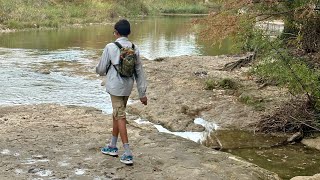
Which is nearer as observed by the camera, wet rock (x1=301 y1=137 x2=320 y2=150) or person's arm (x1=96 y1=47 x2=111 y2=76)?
person's arm (x1=96 y1=47 x2=111 y2=76)

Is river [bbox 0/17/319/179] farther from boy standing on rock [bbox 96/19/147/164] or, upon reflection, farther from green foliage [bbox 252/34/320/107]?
boy standing on rock [bbox 96/19/147/164]

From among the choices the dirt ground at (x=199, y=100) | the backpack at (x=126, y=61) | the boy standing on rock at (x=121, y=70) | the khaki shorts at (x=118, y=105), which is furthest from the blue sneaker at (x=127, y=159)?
the dirt ground at (x=199, y=100)

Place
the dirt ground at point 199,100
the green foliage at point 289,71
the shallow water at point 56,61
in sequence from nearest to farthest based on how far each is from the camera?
the green foliage at point 289,71 → the dirt ground at point 199,100 → the shallow water at point 56,61

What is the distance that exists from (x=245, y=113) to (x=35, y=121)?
422 cm

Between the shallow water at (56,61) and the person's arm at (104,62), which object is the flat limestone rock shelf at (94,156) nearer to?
the person's arm at (104,62)

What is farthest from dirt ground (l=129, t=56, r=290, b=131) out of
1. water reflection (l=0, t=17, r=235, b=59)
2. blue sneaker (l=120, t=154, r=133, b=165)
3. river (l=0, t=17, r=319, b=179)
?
water reflection (l=0, t=17, r=235, b=59)

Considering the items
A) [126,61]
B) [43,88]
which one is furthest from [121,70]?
[43,88]

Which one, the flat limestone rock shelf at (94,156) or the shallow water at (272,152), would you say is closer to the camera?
the flat limestone rock shelf at (94,156)

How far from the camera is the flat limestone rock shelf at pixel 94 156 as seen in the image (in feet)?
19.0

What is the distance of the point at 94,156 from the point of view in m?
6.39

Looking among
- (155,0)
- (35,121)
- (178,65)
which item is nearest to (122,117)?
(35,121)

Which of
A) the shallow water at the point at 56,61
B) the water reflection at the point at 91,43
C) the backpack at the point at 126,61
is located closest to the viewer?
the backpack at the point at 126,61

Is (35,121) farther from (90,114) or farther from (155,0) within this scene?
(155,0)

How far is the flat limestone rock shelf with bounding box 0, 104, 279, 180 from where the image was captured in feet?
19.0
